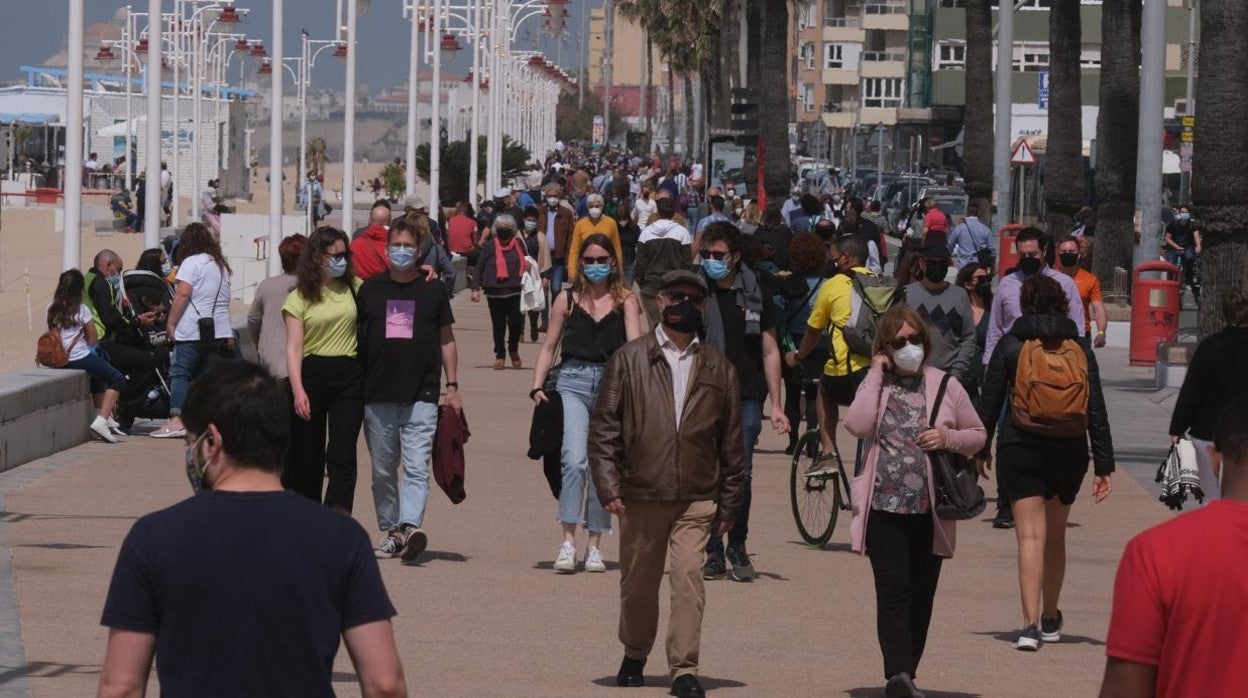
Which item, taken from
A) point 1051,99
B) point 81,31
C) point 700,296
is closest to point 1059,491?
point 700,296

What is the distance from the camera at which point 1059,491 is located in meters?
9.99

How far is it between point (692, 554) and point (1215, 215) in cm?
1243

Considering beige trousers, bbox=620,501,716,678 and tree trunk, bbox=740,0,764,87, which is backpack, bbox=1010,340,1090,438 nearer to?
beige trousers, bbox=620,501,716,678

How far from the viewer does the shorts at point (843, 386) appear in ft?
44.9

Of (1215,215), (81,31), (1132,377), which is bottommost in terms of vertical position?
(1132,377)

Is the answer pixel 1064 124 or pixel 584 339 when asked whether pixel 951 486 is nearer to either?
pixel 584 339

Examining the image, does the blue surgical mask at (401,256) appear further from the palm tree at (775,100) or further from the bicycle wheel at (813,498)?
the palm tree at (775,100)

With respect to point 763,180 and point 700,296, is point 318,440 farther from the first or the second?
point 763,180

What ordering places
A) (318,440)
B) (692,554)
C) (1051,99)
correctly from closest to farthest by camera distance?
(692,554) < (318,440) < (1051,99)

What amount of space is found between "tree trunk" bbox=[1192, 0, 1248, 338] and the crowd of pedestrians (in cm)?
386

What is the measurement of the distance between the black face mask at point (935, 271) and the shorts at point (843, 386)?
92cm

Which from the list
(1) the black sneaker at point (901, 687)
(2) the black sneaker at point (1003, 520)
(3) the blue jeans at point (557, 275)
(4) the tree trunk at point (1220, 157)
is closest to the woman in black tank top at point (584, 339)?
(1) the black sneaker at point (901, 687)

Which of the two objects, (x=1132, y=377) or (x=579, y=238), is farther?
(x=1132, y=377)

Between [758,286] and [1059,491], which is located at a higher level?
[758,286]
